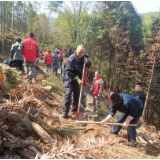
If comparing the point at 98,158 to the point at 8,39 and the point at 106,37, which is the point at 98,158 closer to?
the point at 8,39

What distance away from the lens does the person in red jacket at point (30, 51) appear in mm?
5570

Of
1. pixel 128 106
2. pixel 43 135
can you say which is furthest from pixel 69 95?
pixel 43 135

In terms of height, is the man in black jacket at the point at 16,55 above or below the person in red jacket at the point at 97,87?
above

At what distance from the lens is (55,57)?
11938mm

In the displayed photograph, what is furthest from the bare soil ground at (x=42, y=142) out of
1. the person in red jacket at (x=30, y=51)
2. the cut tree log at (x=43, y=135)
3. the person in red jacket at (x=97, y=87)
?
the person in red jacket at (x=97, y=87)

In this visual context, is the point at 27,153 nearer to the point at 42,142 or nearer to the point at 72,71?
the point at 42,142

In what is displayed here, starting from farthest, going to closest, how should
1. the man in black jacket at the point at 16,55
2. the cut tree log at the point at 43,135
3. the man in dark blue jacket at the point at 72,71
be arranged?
the man in black jacket at the point at 16,55, the man in dark blue jacket at the point at 72,71, the cut tree log at the point at 43,135

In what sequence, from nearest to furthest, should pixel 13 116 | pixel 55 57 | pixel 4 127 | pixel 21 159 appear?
pixel 21 159 → pixel 4 127 → pixel 13 116 → pixel 55 57

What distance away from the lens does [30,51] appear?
18.5 ft

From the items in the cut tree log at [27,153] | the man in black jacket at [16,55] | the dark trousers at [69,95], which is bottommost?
the cut tree log at [27,153]

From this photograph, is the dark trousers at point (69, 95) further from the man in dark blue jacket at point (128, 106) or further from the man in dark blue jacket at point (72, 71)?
the man in dark blue jacket at point (128, 106)

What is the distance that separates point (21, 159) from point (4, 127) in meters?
0.61

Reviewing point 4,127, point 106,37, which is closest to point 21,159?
point 4,127

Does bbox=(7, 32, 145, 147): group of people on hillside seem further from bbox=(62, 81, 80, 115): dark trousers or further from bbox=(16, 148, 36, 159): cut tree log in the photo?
bbox=(16, 148, 36, 159): cut tree log
